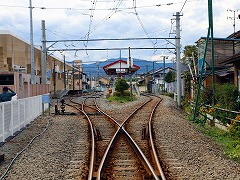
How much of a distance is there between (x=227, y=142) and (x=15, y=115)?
7054mm

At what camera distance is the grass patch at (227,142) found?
30.5 ft

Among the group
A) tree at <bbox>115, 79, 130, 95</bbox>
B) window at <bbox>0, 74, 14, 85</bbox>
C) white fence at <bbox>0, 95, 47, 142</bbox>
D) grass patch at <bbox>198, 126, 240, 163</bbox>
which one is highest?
window at <bbox>0, 74, 14, 85</bbox>

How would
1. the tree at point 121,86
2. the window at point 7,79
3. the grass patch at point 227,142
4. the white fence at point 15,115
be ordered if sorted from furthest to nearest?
the tree at point 121,86 → the window at point 7,79 → the white fence at point 15,115 → the grass patch at point 227,142

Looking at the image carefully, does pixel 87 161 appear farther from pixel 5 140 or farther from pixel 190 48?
pixel 190 48

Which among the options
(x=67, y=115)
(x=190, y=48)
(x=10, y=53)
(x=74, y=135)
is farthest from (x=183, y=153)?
(x=190, y=48)

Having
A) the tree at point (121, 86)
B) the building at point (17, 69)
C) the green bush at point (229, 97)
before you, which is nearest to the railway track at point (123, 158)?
the green bush at point (229, 97)

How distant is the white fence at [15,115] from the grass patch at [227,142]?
20.5 feet

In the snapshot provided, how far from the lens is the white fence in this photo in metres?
11.8

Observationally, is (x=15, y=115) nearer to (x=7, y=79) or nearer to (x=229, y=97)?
(x=229, y=97)

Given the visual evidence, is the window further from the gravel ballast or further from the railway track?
the railway track

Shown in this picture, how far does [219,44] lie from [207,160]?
20094mm

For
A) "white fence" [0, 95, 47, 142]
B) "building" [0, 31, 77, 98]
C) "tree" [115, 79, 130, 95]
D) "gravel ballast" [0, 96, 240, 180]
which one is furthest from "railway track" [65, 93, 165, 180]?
"tree" [115, 79, 130, 95]

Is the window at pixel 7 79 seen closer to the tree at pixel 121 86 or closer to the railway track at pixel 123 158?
the railway track at pixel 123 158

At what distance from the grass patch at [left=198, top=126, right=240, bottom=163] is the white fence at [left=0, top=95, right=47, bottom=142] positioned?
6239 millimetres
